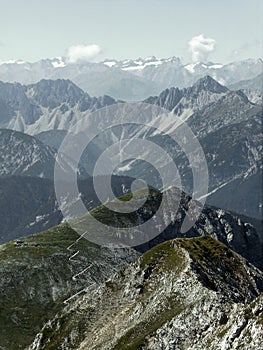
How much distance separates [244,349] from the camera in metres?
87.2

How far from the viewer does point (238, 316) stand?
9525 centimetres

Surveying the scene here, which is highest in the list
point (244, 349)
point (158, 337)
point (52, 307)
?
point (244, 349)

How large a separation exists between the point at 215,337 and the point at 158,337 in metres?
14.1

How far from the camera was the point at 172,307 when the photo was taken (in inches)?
4688

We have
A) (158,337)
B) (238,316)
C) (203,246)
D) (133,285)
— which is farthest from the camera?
(203,246)

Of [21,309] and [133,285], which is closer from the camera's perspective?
[133,285]

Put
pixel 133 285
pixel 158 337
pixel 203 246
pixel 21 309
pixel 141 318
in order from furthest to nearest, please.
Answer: pixel 21 309 → pixel 203 246 → pixel 133 285 → pixel 141 318 → pixel 158 337

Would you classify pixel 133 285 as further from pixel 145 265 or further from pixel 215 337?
pixel 215 337

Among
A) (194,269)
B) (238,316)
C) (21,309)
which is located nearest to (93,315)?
(194,269)

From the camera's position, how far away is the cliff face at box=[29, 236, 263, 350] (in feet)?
332

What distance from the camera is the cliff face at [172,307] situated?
101 m

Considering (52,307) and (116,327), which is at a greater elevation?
(116,327)

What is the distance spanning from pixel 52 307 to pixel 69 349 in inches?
3142

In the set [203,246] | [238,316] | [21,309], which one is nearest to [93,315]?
[203,246]
